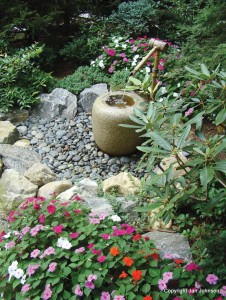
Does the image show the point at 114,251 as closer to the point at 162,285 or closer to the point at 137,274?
the point at 137,274

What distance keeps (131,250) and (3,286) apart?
→ 29.7 inches

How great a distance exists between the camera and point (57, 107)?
4.44 metres

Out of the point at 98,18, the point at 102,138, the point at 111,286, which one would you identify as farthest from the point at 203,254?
the point at 98,18

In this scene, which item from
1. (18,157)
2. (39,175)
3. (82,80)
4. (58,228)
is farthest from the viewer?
(82,80)

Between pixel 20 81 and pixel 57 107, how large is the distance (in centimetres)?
57

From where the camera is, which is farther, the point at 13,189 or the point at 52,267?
the point at 13,189

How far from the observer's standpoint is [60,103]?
175 inches

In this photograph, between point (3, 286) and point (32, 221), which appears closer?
point (3, 286)

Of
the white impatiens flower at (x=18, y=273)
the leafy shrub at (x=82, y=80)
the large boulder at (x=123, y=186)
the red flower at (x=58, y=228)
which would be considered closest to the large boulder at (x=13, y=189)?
the large boulder at (x=123, y=186)

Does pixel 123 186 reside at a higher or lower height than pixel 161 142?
lower

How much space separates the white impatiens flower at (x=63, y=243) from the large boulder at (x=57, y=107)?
7.72 feet

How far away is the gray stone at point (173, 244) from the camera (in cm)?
244

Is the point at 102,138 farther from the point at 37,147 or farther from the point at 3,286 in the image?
the point at 3,286

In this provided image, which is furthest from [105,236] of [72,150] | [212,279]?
[72,150]
